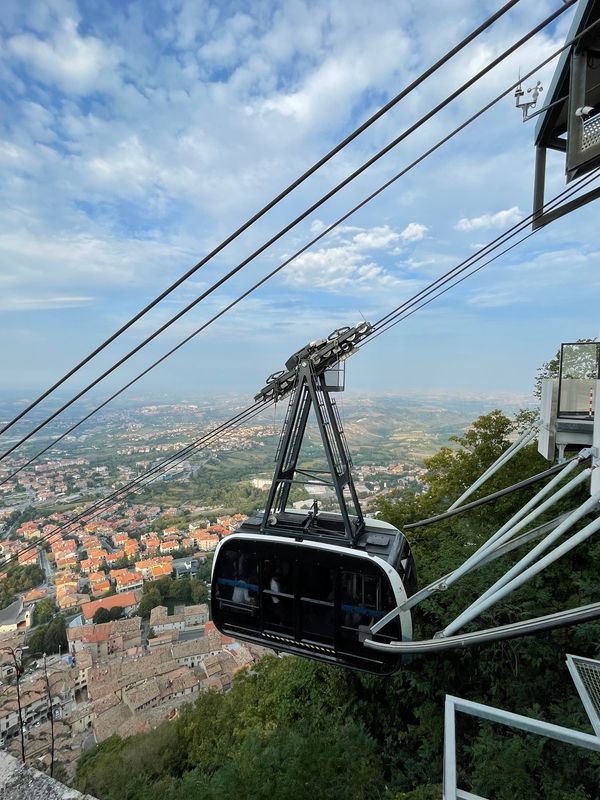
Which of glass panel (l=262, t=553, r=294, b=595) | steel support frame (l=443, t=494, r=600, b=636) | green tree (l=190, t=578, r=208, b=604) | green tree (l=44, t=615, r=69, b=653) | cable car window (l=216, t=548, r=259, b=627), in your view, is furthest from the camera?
green tree (l=190, t=578, r=208, b=604)

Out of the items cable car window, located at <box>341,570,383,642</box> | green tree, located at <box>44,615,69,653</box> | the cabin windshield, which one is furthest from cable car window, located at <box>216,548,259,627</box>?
green tree, located at <box>44,615,69,653</box>

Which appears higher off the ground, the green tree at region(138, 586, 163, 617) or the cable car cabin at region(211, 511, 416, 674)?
the cable car cabin at region(211, 511, 416, 674)

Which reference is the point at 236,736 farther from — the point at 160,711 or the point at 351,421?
the point at 351,421

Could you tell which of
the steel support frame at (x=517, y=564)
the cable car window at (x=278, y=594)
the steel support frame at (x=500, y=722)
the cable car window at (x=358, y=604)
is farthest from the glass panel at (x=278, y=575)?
the steel support frame at (x=500, y=722)

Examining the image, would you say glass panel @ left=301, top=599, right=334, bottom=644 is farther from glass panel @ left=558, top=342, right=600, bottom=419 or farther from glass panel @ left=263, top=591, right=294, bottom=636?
glass panel @ left=558, top=342, right=600, bottom=419

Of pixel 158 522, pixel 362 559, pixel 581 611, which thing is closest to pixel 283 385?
pixel 362 559

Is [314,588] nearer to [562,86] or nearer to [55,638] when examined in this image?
[562,86]
